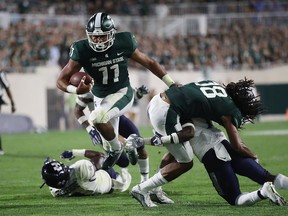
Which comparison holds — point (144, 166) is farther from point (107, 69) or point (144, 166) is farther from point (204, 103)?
point (204, 103)

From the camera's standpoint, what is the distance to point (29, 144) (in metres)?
18.7

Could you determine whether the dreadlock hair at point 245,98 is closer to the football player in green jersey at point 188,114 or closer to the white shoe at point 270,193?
the football player in green jersey at point 188,114

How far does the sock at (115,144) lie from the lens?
9.12 m

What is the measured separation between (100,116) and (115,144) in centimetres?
44

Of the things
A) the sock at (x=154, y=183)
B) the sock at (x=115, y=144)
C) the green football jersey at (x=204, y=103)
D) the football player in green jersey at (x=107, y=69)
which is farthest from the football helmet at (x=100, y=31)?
the sock at (x=154, y=183)

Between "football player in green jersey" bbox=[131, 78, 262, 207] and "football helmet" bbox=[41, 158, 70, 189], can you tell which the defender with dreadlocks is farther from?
"football helmet" bbox=[41, 158, 70, 189]

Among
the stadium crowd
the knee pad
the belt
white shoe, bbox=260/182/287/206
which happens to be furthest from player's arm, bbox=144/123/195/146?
the stadium crowd

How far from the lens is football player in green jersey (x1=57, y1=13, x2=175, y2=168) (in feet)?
29.3

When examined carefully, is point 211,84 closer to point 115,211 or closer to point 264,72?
point 115,211

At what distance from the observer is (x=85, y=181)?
9070 mm

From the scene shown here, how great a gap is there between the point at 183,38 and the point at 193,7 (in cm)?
247

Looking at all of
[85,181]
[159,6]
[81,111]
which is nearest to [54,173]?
[85,181]


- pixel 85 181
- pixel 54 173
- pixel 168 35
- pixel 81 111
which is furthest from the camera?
pixel 168 35

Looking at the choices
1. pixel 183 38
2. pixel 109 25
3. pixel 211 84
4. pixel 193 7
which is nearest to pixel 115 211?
pixel 211 84
